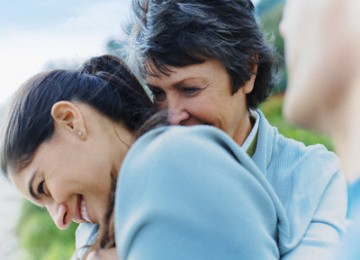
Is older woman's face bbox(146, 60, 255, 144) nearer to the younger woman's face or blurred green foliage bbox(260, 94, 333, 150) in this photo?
the younger woman's face

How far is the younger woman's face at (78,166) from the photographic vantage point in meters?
0.55

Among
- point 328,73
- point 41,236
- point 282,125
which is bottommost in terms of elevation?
point 41,236

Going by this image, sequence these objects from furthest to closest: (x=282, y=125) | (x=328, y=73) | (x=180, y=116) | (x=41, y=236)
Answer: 1. (x=41, y=236)
2. (x=282, y=125)
3. (x=180, y=116)
4. (x=328, y=73)

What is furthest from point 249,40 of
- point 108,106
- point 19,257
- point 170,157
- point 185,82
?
point 19,257

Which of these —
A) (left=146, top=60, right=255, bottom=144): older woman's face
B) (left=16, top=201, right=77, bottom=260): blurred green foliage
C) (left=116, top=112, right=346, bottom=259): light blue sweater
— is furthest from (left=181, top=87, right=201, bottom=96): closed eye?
(left=16, top=201, right=77, bottom=260): blurred green foliage

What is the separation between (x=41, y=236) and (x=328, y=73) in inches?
62.6

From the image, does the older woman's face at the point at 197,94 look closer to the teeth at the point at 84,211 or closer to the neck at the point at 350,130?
the teeth at the point at 84,211

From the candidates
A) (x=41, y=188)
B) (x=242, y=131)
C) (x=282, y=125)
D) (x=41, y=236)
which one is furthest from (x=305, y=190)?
(x=41, y=236)

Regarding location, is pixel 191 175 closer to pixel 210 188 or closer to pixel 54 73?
pixel 210 188

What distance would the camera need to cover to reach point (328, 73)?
32 cm

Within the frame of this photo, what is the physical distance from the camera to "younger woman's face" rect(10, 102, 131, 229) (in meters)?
0.55

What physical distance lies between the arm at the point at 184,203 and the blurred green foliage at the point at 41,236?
52.2 inches

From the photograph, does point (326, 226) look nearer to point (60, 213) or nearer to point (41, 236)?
point (60, 213)

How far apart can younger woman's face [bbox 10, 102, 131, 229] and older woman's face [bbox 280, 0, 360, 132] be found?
250mm
